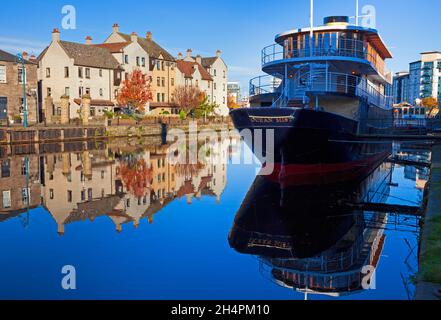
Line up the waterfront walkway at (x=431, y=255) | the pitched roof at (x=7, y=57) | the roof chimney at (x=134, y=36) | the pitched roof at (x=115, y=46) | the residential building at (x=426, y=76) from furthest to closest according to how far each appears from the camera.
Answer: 1. the residential building at (x=426, y=76)
2. the roof chimney at (x=134, y=36)
3. the pitched roof at (x=115, y=46)
4. the pitched roof at (x=7, y=57)
5. the waterfront walkway at (x=431, y=255)

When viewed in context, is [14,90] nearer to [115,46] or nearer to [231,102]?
[115,46]

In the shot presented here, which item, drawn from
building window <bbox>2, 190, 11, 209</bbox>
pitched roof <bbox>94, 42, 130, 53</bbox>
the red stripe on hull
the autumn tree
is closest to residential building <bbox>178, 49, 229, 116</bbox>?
pitched roof <bbox>94, 42, 130, 53</bbox>

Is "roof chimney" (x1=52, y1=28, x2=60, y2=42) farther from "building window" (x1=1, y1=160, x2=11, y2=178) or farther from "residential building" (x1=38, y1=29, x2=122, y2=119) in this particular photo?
"building window" (x1=1, y1=160, x2=11, y2=178)

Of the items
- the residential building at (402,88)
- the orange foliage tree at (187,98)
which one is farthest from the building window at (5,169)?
the residential building at (402,88)

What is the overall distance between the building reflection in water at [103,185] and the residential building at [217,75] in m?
55.6

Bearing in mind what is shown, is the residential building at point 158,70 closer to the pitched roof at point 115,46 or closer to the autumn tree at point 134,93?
the pitched roof at point 115,46

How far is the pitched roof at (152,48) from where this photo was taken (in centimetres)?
6875

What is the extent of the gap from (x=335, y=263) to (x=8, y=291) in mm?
6813

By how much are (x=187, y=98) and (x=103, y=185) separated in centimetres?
5003

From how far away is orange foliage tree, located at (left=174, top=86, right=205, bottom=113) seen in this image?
228 feet

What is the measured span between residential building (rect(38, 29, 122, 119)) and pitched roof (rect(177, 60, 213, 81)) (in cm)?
1784

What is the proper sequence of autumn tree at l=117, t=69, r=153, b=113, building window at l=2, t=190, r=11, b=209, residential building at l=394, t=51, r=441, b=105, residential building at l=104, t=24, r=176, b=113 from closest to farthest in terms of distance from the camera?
building window at l=2, t=190, r=11, b=209 → autumn tree at l=117, t=69, r=153, b=113 → residential building at l=104, t=24, r=176, b=113 → residential building at l=394, t=51, r=441, b=105
